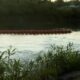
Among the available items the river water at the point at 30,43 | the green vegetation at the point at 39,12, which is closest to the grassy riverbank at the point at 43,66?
the river water at the point at 30,43

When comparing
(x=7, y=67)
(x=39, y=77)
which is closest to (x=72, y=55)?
(x=39, y=77)

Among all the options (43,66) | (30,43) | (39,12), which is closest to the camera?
(43,66)

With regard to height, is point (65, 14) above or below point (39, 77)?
above

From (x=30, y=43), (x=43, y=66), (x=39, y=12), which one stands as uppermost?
(x=39, y=12)

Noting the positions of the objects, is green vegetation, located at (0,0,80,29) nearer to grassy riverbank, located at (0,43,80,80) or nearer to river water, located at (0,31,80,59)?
river water, located at (0,31,80,59)

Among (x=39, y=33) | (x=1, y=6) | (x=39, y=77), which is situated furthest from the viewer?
(x=1, y=6)

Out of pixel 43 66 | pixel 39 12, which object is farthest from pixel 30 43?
pixel 39 12

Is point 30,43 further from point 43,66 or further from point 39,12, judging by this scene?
point 39,12

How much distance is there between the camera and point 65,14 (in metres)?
79.1

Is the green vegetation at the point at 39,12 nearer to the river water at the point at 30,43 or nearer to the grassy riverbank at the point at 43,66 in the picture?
the river water at the point at 30,43

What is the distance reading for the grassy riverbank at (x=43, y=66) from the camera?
8.29 meters

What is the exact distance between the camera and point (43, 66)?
10.3 m

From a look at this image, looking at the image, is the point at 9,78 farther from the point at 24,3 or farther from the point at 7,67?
the point at 24,3

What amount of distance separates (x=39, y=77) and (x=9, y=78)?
1474 millimetres
